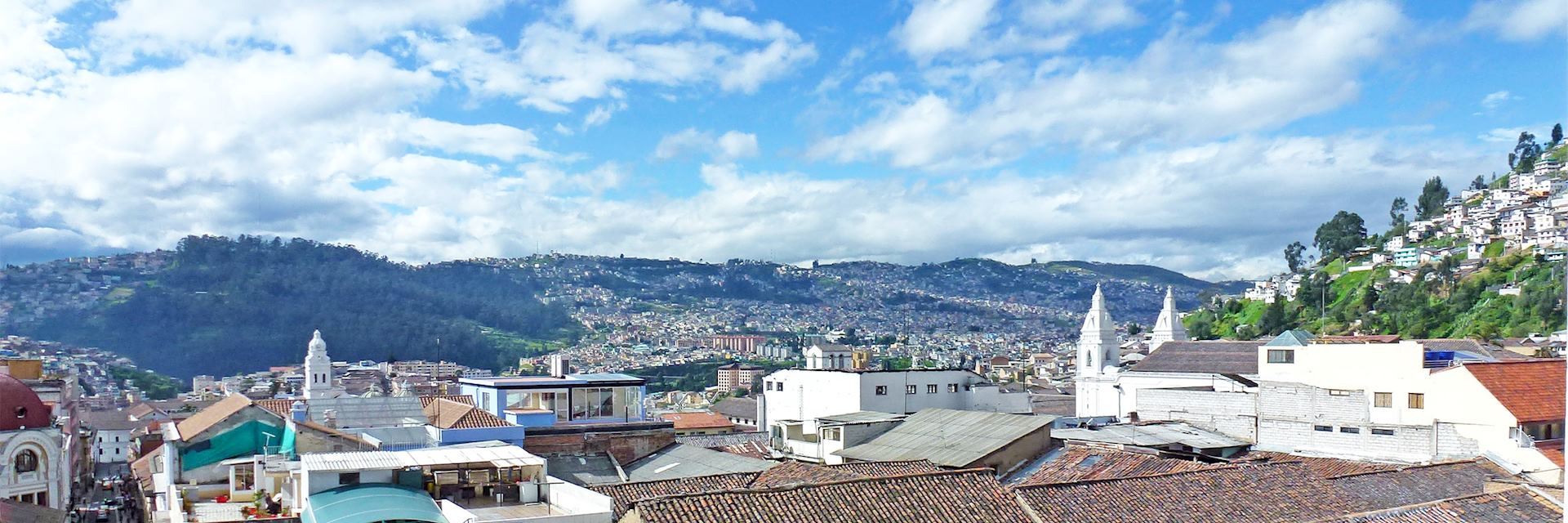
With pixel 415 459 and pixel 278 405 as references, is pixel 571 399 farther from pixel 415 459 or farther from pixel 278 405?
pixel 415 459

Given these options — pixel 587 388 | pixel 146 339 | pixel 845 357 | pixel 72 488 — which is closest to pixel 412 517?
pixel 587 388

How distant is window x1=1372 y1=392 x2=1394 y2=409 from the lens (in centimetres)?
2403

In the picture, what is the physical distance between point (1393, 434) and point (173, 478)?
2440cm

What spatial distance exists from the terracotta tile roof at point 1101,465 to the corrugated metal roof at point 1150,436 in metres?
1.25

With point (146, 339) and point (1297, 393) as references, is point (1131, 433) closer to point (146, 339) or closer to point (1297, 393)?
point (1297, 393)

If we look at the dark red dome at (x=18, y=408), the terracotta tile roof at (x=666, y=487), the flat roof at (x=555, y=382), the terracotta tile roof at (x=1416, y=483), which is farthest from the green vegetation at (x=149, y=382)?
the terracotta tile roof at (x=1416, y=483)

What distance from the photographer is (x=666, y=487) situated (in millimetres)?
17953

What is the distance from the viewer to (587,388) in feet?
90.7

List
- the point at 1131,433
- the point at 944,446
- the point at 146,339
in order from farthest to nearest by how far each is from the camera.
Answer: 1. the point at 146,339
2. the point at 1131,433
3. the point at 944,446

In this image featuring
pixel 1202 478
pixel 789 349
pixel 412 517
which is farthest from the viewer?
pixel 789 349

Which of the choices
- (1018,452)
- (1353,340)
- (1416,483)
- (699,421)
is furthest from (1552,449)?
(699,421)

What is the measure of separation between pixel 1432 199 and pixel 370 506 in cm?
13339

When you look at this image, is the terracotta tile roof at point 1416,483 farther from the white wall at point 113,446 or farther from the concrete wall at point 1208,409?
the white wall at point 113,446

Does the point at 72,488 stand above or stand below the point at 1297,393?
below
